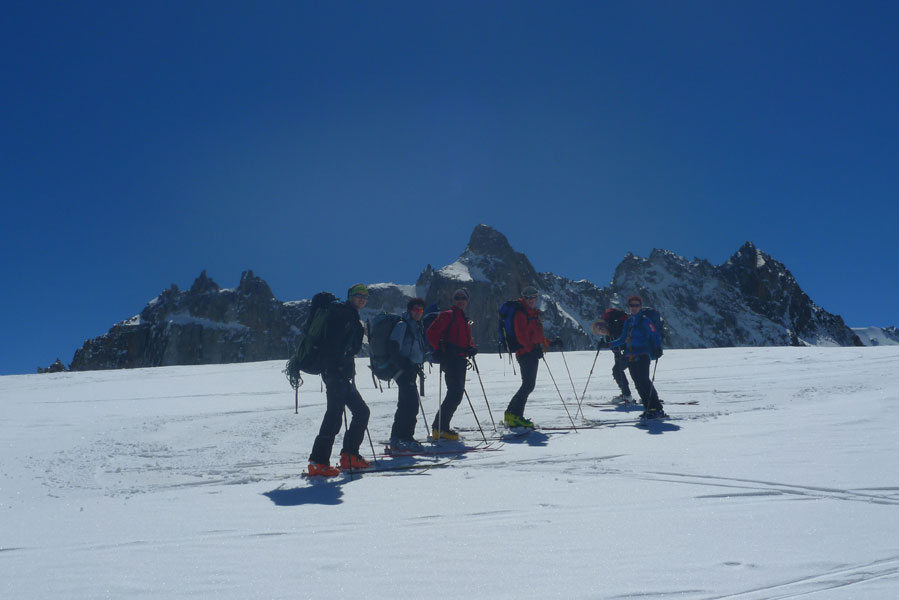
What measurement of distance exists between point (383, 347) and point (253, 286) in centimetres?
18411

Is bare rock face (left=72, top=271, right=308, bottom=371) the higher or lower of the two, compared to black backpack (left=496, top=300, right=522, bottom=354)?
higher

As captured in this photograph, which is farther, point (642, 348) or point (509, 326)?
point (642, 348)

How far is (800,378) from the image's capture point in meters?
12.9

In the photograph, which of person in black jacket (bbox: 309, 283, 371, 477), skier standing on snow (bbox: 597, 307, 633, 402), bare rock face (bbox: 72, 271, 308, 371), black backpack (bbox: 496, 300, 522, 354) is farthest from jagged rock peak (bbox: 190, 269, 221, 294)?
person in black jacket (bbox: 309, 283, 371, 477)

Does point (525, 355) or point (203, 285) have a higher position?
point (203, 285)

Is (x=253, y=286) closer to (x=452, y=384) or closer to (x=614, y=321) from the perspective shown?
(x=614, y=321)

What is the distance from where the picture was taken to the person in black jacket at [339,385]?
18.8 feet

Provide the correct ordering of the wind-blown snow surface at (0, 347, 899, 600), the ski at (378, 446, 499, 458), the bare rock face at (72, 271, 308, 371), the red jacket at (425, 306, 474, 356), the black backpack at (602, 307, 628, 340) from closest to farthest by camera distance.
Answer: the wind-blown snow surface at (0, 347, 899, 600)
the ski at (378, 446, 499, 458)
the red jacket at (425, 306, 474, 356)
the black backpack at (602, 307, 628, 340)
the bare rock face at (72, 271, 308, 371)

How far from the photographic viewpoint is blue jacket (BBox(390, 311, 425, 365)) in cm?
696

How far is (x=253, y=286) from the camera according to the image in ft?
592

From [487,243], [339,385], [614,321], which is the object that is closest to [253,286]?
[487,243]

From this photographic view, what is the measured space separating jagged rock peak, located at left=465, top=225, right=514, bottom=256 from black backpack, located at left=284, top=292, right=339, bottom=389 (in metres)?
182

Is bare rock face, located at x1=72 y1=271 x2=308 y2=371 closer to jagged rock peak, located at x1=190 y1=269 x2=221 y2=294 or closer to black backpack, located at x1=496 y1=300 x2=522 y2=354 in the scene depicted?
jagged rock peak, located at x1=190 y1=269 x2=221 y2=294

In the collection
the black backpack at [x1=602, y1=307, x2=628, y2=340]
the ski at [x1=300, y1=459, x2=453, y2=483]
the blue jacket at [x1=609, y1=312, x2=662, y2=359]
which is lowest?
the ski at [x1=300, y1=459, x2=453, y2=483]
